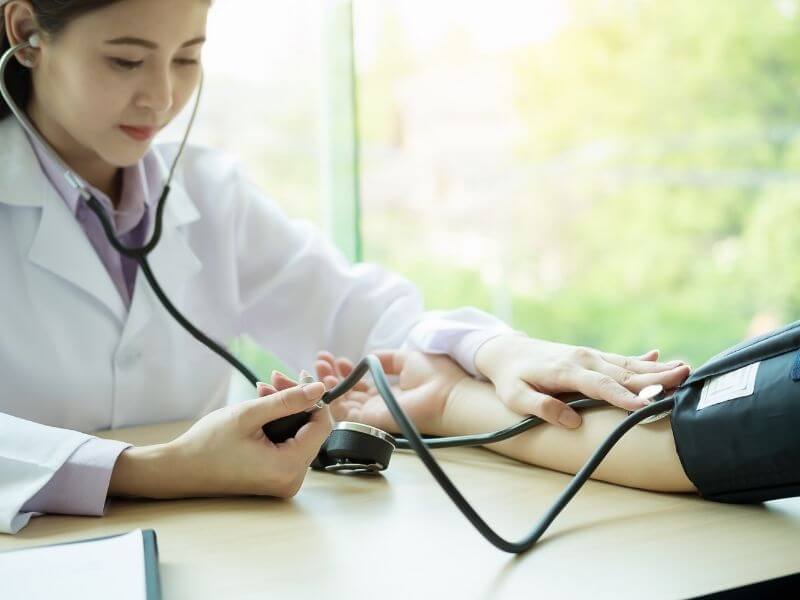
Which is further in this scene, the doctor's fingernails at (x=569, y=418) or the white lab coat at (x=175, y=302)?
the white lab coat at (x=175, y=302)

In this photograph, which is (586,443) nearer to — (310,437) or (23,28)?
(310,437)

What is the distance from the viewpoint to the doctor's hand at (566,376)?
758 mm

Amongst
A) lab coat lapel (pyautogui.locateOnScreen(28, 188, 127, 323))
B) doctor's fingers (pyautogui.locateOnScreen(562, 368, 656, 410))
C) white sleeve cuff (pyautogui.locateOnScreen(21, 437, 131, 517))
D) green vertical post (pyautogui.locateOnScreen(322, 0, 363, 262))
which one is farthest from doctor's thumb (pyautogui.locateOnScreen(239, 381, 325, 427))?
green vertical post (pyautogui.locateOnScreen(322, 0, 363, 262))

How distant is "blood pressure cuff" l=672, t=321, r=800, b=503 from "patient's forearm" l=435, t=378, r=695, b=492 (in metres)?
0.03

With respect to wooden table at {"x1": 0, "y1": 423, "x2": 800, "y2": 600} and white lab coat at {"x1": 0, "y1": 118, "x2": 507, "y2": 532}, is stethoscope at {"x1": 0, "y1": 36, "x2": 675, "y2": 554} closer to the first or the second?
wooden table at {"x1": 0, "y1": 423, "x2": 800, "y2": 600}

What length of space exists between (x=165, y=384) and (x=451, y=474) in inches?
19.2

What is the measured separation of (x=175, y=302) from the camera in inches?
45.3

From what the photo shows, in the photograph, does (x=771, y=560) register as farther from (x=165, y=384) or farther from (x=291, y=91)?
(x=291, y=91)

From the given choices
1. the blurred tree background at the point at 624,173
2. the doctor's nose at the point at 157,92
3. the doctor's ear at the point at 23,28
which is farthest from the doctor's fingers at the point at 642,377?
the blurred tree background at the point at 624,173

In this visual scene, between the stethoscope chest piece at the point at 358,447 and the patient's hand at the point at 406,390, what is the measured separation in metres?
0.12

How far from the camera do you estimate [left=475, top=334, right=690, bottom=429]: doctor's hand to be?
0.76 m

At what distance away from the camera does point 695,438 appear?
0.67 meters

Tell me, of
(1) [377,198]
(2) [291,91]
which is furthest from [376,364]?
(1) [377,198]

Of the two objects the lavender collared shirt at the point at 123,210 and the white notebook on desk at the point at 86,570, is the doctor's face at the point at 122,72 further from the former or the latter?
the white notebook on desk at the point at 86,570
